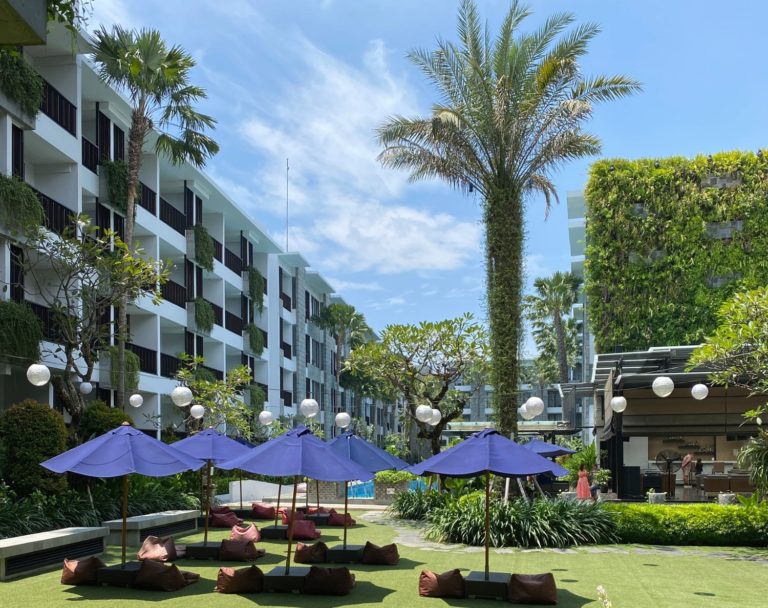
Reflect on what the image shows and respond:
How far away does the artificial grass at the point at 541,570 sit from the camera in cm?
1098

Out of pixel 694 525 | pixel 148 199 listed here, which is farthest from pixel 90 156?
pixel 694 525

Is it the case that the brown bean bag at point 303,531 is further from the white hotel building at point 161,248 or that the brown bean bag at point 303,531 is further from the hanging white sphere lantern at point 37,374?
the white hotel building at point 161,248

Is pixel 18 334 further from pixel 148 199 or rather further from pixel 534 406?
pixel 148 199

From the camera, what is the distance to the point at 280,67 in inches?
596

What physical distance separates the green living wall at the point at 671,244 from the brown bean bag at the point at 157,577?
26.0 metres

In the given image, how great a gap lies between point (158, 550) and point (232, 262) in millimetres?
30357

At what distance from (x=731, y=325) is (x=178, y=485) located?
50.4ft

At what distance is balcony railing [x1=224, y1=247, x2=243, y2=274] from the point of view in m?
42.7

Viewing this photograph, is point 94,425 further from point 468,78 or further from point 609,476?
point 609,476

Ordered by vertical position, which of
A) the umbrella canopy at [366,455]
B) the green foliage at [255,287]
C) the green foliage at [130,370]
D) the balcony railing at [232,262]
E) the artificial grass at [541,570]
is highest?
the balcony railing at [232,262]

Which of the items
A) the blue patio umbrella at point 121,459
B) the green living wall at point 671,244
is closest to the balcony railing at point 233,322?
the green living wall at point 671,244

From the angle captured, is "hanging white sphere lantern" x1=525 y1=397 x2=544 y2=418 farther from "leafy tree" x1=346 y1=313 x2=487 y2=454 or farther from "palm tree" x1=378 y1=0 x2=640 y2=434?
"leafy tree" x1=346 y1=313 x2=487 y2=454

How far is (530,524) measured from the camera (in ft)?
54.5

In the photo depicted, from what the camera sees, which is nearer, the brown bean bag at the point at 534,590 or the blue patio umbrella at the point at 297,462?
the brown bean bag at the point at 534,590
